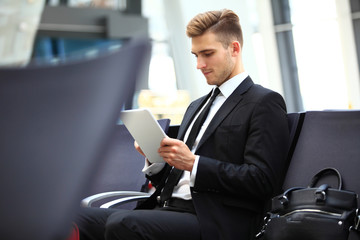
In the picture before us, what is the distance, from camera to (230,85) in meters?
2.16

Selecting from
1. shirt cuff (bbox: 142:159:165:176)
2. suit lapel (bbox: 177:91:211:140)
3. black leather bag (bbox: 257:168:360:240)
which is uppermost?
suit lapel (bbox: 177:91:211:140)

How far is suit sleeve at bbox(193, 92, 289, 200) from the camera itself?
6.14ft

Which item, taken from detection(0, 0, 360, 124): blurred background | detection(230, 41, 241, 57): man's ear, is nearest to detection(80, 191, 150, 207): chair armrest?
detection(230, 41, 241, 57): man's ear

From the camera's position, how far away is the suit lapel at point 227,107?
6.60 feet

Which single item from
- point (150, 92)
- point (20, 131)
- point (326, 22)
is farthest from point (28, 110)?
point (326, 22)

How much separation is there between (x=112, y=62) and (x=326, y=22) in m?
7.63

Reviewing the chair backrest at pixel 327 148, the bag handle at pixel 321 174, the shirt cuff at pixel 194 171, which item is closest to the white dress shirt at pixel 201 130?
the shirt cuff at pixel 194 171

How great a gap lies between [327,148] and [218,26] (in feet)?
2.13

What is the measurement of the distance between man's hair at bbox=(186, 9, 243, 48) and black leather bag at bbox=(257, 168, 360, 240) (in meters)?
0.69

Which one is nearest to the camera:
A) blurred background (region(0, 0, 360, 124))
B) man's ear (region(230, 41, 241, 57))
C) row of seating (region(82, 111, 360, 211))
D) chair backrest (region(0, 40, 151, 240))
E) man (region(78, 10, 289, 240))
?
chair backrest (region(0, 40, 151, 240))

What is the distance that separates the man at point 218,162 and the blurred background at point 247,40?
4101 mm

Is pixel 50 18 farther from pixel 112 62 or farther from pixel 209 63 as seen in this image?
pixel 112 62

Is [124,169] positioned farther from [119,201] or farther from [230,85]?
[230,85]

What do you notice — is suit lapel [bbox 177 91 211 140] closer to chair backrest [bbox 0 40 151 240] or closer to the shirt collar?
the shirt collar
